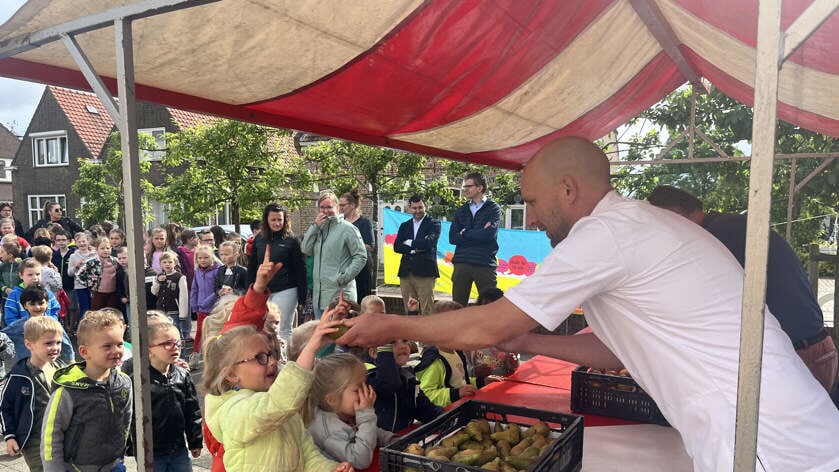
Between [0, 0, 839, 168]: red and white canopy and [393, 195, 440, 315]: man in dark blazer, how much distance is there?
234 cm

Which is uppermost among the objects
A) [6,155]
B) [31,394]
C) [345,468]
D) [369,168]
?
[6,155]

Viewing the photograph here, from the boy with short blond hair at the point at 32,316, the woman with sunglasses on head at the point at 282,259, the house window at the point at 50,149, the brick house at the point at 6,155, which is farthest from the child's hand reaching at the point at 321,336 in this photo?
the brick house at the point at 6,155

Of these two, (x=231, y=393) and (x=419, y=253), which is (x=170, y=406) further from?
(x=419, y=253)

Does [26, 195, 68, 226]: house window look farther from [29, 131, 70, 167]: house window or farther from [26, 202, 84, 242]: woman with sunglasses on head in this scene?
[26, 202, 84, 242]: woman with sunglasses on head

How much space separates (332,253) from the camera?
19.3 ft

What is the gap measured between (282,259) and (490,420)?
3.96 m

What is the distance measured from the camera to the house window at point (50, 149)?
92.5 ft

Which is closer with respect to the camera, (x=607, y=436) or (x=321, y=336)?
(x=321, y=336)

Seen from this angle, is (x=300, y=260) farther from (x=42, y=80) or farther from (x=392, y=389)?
(x=42, y=80)

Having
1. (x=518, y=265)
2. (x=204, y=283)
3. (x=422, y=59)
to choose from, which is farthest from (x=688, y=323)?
(x=518, y=265)

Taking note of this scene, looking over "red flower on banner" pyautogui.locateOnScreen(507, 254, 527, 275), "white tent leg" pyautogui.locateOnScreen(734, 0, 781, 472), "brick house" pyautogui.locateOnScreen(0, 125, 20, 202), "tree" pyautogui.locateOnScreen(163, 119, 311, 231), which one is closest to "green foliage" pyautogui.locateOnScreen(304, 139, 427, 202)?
"tree" pyautogui.locateOnScreen(163, 119, 311, 231)

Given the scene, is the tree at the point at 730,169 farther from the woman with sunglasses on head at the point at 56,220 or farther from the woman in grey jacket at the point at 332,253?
the woman with sunglasses on head at the point at 56,220

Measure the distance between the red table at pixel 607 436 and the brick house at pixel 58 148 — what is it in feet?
86.0

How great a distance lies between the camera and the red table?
213 centimetres
